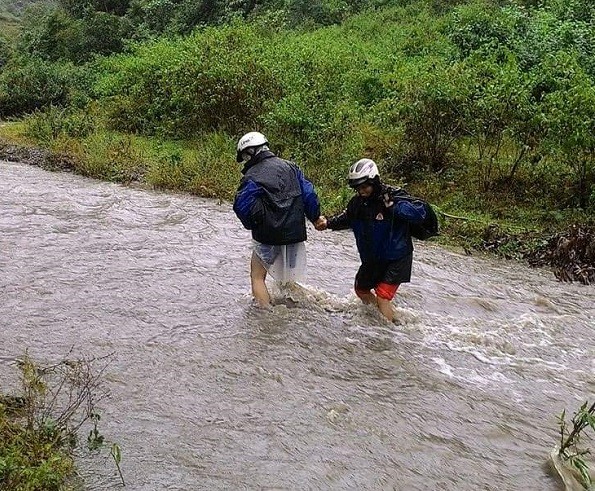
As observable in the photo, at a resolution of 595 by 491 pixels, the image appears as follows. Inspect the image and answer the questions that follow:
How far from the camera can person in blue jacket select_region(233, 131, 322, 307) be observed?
6.06 meters

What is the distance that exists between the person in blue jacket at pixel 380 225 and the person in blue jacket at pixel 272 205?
0.24 metres

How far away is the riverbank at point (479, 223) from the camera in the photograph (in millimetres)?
8438

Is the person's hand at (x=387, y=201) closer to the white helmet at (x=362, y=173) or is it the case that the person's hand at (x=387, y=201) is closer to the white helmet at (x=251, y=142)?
the white helmet at (x=362, y=173)

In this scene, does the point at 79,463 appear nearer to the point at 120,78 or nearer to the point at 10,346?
the point at 10,346

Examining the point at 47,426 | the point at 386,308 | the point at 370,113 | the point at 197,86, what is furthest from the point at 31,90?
the point at 47,426

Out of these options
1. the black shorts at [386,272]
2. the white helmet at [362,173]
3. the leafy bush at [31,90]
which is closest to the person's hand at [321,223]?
the black shorts at [386,272]

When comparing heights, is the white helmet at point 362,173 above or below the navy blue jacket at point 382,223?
above

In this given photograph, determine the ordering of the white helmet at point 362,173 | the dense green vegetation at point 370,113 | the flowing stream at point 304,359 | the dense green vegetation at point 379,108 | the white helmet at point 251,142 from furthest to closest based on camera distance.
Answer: the dense green vegetation at point 379,108 → the dense green vegetation at point 370,113 → the white helmet at point 251,142 → the white helmet at point 362,173 → the flowing stream at point 304,359

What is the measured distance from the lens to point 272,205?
611 cm

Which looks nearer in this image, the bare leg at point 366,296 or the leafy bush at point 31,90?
the bare leg at point 366,296

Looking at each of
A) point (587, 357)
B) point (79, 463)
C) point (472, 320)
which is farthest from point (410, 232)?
point (79, 463)

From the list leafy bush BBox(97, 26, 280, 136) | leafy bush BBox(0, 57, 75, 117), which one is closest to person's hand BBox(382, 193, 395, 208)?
leafy bush BBox(97, 26, 280, 136)

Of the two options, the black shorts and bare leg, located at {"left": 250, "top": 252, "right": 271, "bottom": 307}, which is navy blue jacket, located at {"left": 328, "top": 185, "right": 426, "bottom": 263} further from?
bare leg, located at {"left": 250, "top": 252, "right": 271, "bottom": 307}

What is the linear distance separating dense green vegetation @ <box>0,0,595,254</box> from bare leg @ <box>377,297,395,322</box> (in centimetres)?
333
